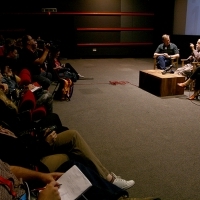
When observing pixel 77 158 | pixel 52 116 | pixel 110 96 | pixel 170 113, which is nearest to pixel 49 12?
pixel 110 96

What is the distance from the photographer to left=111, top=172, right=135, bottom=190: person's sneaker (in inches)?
79.9

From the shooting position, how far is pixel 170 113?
13.1 ft

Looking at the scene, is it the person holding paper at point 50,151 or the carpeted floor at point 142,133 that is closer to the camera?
the person holding paper at point 50,151

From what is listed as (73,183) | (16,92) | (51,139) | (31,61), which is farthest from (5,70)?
(73,183)

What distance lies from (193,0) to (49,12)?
4.83 meters

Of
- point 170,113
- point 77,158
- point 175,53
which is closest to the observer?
point 77,158

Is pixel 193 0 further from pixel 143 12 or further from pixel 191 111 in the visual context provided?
pixel 191 111

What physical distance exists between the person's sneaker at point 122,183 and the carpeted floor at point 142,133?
0.23 ft

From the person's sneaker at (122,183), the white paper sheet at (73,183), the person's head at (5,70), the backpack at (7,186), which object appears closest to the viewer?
the backpack at (7,186)

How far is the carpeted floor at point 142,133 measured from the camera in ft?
7.53

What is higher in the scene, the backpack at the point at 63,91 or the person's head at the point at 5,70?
the person's head at the point at 5,70

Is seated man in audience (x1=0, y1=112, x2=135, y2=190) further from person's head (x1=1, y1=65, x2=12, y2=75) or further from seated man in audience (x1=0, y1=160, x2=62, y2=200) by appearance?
person's head (x1=1, y1=65, x2=12, y2=75)

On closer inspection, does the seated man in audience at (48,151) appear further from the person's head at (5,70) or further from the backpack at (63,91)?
the backpack at (63,91)

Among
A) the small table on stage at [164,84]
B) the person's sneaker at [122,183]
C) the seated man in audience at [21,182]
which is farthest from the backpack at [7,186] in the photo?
the small table on stage at [164,84]
